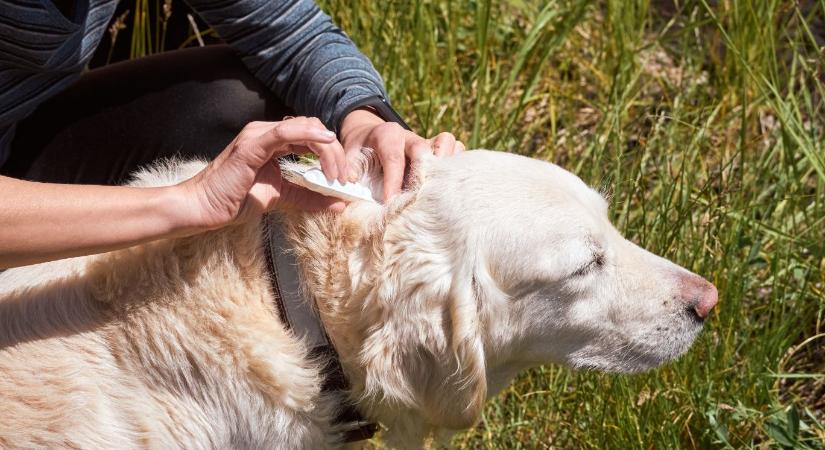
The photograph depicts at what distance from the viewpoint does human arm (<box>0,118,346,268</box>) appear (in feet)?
6.25

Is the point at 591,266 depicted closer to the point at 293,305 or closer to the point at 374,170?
the point at 374,170

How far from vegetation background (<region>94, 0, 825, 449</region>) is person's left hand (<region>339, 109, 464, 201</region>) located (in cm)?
77

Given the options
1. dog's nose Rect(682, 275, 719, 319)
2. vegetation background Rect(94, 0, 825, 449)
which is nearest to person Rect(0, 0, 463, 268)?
vegetation background Rect(94, 0, 825, 449)

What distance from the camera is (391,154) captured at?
220 centimetres

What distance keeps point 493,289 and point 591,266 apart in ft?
0.74

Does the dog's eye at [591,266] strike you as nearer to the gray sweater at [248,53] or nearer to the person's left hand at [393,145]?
the person's left hand at [393,145]

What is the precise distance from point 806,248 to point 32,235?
2350mm

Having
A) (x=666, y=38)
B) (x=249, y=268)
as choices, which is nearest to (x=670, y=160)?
(x=666, y=38)

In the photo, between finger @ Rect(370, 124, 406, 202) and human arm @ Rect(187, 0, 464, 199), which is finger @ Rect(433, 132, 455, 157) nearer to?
finger @ Rect(370, 124, 406, 202)

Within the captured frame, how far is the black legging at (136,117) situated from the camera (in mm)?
2799

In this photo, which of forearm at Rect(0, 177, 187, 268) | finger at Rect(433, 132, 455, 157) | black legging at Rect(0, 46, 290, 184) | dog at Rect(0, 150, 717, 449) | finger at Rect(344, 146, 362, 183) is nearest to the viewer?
forearm at Rect(0, 177, 187, 268)

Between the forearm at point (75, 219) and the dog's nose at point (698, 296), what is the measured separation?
116 cm

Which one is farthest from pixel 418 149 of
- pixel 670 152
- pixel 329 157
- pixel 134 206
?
pixel 670 152

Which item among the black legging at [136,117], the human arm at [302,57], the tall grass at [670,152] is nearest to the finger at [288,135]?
the human arm at [302,57]
